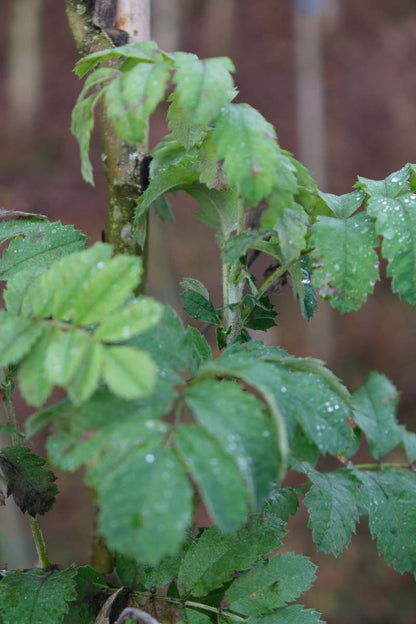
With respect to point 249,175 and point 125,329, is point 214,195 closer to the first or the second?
point 249,175

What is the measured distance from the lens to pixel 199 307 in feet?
2.90

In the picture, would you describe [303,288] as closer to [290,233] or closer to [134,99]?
[290,233]

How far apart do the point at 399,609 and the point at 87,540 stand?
2.19m

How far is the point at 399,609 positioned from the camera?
3846 millimetres

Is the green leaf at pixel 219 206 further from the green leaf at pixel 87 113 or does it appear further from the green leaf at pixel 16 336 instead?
the green leaf at pixel 16 336

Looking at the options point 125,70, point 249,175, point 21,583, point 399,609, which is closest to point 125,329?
point 249,175

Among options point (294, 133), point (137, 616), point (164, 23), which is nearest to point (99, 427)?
point (137, 616)

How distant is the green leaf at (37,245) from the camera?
84cm

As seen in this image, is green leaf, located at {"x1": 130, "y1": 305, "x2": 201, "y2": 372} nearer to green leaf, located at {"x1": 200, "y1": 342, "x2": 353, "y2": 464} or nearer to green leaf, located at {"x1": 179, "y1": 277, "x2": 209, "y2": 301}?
green leaf, located at {"x1": 200, "y1": 342, "x2": 353, "y2": 464}

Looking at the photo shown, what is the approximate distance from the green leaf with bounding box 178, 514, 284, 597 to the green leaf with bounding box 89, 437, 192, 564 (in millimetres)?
365

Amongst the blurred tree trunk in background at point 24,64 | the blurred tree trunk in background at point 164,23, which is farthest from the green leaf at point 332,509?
the blurred tree trunk in background at point 24,64

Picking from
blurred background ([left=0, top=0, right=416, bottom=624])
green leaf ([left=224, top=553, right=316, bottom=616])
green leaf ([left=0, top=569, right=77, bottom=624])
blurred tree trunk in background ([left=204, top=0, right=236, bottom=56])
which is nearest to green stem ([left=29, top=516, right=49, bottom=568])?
green leaf ([left=0, top=569, right=77, bottom=624])

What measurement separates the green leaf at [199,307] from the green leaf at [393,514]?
384 millimetres

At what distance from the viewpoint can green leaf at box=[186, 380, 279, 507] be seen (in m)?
0.52
